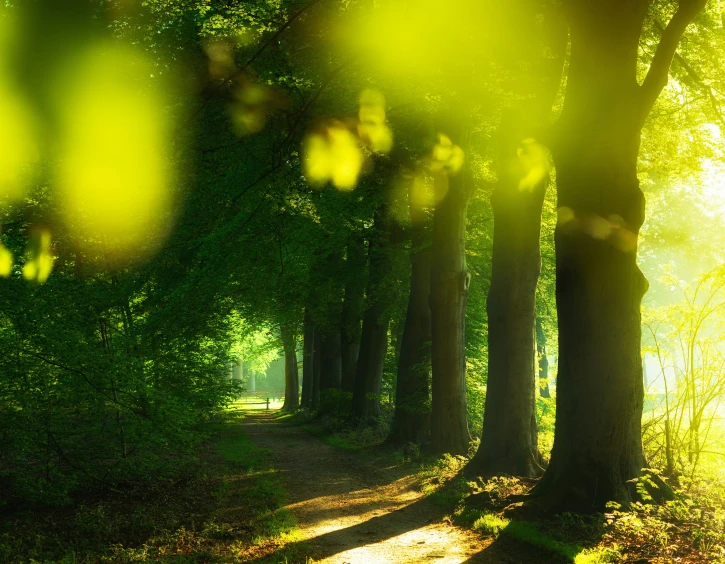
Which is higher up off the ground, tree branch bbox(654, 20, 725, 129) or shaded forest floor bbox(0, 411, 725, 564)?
tree branch bbox(654, 20, 725, 129)

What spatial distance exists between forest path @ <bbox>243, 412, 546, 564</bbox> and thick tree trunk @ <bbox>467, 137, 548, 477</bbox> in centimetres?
186

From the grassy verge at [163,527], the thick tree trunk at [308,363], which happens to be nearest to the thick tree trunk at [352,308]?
the thick tree trunk at [308,363]

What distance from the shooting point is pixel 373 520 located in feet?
34.1

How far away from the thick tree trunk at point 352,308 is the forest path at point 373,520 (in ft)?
26.0

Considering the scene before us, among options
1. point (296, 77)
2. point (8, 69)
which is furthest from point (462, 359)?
point (8, 69)

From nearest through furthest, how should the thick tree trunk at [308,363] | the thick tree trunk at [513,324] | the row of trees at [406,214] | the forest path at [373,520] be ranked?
the forest path at [373,520] → the row of trees at [406,214] → the thick tree trunk at [513,324] → the thick tree trunk at [308,363]

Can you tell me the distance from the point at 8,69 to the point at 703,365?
14.6 metres

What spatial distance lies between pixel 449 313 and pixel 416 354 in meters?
3.42

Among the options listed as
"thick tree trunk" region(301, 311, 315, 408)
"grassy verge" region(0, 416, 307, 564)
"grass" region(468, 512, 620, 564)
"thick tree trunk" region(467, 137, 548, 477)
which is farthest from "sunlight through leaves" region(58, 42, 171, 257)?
"thick tree trunk" region(301, 311, 315, 408)

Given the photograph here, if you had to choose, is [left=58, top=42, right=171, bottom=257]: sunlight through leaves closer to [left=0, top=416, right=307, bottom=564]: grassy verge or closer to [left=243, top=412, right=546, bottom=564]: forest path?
[left=0, top=416, right=307, bottom=564]: grassy verge

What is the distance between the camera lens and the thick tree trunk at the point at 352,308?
24266 millimetres

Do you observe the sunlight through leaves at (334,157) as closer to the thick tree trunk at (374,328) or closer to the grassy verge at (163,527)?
the thick tree trunk at (374,328)

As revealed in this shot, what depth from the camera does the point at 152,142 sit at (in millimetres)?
15141

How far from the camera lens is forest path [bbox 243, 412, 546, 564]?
8.18 meters
